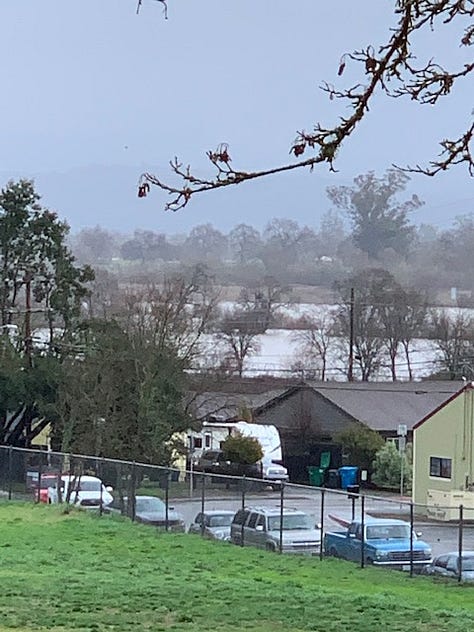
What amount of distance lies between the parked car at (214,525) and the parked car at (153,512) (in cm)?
84

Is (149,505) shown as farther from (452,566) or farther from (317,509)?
(452,566)

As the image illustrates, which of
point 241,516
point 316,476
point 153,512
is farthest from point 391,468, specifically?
point 241,516

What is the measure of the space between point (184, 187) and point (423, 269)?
51403 mm

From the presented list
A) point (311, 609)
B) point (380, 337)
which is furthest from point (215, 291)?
point (311, 609)

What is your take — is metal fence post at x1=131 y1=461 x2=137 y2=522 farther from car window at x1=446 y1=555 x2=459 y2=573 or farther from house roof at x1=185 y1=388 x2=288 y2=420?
house roof at x1=185 y1=388 x2=288 y2=420

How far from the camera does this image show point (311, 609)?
542 inches

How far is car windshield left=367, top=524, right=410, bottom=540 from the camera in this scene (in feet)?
73.9

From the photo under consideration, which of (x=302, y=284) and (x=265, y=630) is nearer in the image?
(x=265, y=630)

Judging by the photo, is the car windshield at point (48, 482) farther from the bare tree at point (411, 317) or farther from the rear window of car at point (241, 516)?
the bare tree at point (411, 317)

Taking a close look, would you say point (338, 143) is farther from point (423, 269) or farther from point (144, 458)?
point (423, 269)

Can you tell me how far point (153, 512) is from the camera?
27.4 meters

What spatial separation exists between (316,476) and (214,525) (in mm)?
23765

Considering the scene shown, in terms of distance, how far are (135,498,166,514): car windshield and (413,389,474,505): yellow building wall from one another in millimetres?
15362

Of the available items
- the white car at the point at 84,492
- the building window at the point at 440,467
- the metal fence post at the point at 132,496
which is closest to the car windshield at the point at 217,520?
the metal fence post at the point at 132,496
